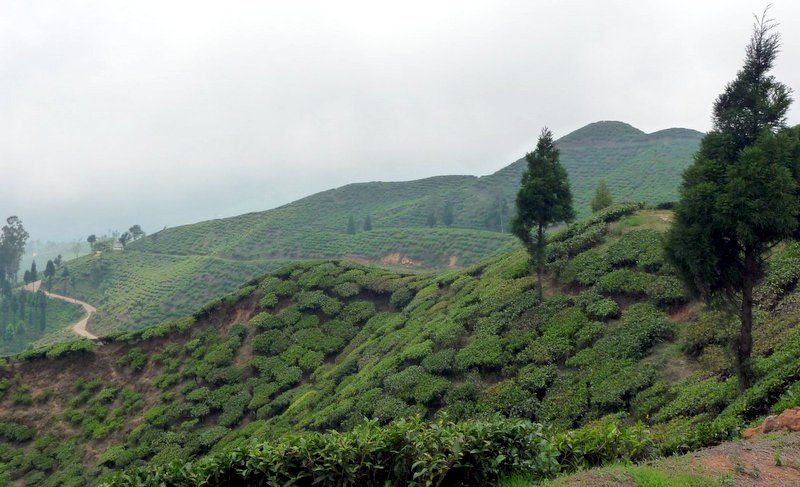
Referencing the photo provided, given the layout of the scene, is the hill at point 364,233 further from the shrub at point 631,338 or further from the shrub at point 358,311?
the shrub at point 631,338

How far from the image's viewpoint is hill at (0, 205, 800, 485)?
13797 mm

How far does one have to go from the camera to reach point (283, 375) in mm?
28953

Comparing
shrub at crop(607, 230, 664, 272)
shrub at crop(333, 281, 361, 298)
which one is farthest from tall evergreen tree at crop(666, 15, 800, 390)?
shrub at crop(333, 281, 361, 298)

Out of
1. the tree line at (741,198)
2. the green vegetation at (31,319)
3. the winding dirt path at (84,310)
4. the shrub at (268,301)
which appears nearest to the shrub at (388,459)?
the tree line at (741,198)

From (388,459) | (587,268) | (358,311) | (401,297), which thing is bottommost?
(358,311)

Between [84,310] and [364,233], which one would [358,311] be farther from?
[84,310]

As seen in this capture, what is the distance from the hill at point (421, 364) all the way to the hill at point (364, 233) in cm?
4866

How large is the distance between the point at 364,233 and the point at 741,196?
9656 centimetres

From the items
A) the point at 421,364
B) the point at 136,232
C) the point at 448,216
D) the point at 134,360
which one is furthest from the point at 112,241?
the point at 421,364

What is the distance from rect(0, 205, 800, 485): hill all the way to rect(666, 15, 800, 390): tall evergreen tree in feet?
7.15

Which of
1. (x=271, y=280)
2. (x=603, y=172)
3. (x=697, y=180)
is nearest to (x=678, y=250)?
(x=697, y=180)

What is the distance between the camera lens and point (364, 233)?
10712cm

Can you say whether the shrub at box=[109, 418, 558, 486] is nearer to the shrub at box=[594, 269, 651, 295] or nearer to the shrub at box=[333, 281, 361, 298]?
the shrub at box=[594, 269, 651, 295]

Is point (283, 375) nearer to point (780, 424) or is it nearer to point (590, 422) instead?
point (590, 422)
